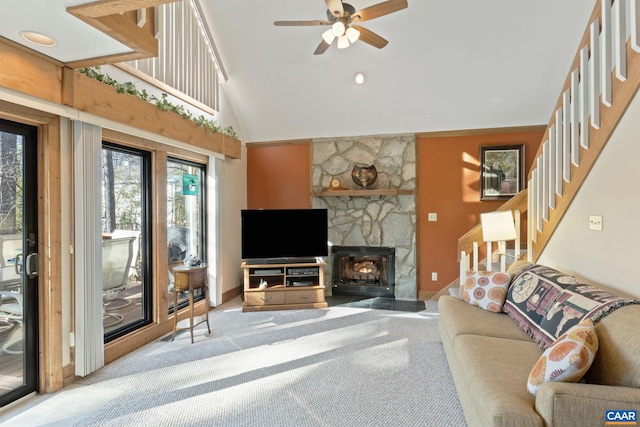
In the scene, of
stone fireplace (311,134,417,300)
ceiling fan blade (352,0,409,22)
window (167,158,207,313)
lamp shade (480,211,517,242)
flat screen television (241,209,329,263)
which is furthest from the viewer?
stone fireplace (311,134,417,300)

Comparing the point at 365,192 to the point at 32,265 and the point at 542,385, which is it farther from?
the point at 32,265

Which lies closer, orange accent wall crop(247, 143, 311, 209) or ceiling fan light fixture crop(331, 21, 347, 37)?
ceiling fan light fixture crop(331, 21, 347, 37)

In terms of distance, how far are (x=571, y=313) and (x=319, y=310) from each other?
2.94 m

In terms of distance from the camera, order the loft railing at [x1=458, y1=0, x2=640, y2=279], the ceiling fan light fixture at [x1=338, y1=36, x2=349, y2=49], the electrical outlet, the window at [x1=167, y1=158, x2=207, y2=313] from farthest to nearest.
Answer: the window at [x1=167, y1=158, x2=207, y2=313] < the ceiling fan light fixture at [x1=338, y1=36, x2=349, y2=49] < the electrical outlet < the loft railing at [x1=458, y1=0, x2=640, y2=279]

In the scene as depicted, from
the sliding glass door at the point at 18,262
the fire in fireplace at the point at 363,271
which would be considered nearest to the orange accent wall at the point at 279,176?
the fire in fireplace at the point at 363,271

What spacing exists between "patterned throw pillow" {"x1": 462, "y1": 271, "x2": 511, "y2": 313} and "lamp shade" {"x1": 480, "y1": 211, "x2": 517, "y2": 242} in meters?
0.66

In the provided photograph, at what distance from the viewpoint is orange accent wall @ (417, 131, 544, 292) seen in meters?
4.79

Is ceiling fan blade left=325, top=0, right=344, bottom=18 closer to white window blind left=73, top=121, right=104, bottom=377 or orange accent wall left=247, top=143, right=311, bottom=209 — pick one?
white window blind left=73, top=121, right=104, bottom=377

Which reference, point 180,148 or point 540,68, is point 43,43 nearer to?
point 180,148

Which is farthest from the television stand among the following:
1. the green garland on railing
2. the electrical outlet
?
the electrical outlet

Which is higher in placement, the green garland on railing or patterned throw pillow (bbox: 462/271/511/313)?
the green garland on railing

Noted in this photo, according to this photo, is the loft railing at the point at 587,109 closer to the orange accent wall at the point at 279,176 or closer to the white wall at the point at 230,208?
the orange accent wall at the point at 279,176

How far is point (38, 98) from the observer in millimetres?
2252

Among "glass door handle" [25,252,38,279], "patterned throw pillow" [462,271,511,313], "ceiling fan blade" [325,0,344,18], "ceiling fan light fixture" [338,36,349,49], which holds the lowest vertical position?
"patterned throw pillow" [462,271,511,313]
